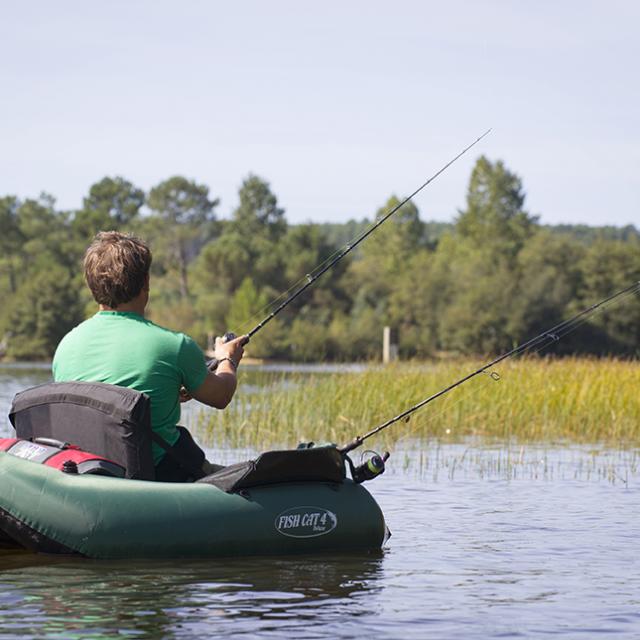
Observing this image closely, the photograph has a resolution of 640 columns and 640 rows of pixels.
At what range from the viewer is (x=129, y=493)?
638 centimetres

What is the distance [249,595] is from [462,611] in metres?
0.89

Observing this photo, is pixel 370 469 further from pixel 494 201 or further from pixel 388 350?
pixel 494 201

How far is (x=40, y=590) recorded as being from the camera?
19.9 ft

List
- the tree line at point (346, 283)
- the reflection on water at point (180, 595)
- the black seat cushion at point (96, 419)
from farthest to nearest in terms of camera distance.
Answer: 1. the tree line at point (346, 283)
2. the black seat cushion at point (96, 419)
3. the reflection on water at point (180, 595)

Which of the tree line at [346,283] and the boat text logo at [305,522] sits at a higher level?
the tree line at [346,283]

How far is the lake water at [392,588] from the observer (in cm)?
547

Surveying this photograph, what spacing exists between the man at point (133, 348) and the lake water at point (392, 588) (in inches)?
31.1

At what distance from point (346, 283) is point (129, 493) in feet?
244

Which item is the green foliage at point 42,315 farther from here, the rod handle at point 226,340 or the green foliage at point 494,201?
the rod handle at point 226,340

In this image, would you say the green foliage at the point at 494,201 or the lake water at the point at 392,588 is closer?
the lake water at the point at 392,588

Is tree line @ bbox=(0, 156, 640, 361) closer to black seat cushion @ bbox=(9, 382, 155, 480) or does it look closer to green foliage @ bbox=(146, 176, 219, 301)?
green foliage @ bbox=(146, 176, 219, 301)

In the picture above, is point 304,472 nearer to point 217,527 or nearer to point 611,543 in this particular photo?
point 217,527

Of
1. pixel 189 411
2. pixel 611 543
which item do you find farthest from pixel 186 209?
pixel 611 543

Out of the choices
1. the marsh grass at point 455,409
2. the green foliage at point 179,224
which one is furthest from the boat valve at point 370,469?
the green foliage at point 179,224
